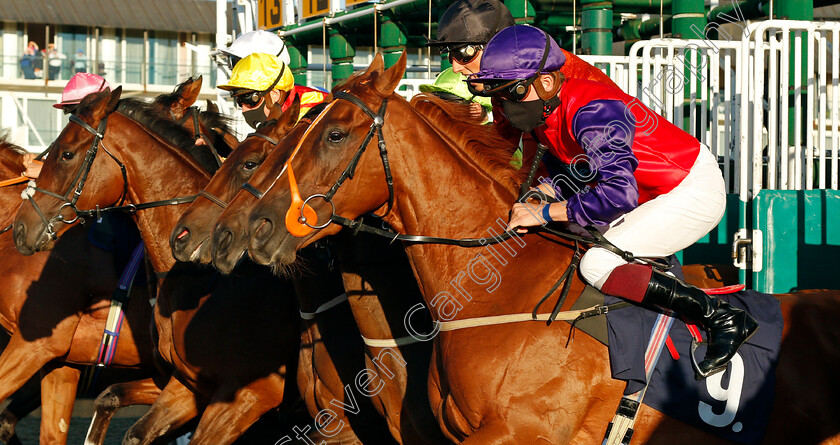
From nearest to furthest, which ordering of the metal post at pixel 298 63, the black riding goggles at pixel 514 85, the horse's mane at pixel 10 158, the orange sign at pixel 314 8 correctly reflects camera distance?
the black riding goggles at pixel 514 85 < the horse's mane at pixel 10 158 < the orange sign at pixel 314 8 < the metal post at pixel 298 63

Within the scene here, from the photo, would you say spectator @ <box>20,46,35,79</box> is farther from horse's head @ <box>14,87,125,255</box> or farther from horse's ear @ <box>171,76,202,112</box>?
horse's head @ <box>14,87,125,255</box>

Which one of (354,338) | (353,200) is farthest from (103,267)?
(353,200)

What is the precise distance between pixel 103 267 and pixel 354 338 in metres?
1.92

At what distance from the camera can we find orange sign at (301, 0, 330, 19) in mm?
9750

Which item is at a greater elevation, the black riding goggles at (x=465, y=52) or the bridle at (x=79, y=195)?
the black riding goggles at (x=465, y=52)

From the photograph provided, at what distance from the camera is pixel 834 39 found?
456 centimetres

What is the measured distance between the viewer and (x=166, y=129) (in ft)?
15.9

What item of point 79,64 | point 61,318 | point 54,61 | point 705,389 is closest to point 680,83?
point 705,389

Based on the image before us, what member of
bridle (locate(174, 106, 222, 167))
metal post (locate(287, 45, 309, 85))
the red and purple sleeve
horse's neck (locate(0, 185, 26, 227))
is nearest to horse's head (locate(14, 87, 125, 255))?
bridle (locate(174, 106, 222, 167))

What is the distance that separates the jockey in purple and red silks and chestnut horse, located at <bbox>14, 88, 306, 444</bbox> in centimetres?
186

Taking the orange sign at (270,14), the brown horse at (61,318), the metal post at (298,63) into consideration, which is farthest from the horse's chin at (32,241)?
the metal post at (298,63)

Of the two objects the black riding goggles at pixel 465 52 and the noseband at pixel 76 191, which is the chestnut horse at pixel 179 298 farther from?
the black riding goggles at pixel 465 52

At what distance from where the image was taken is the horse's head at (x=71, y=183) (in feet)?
14.3

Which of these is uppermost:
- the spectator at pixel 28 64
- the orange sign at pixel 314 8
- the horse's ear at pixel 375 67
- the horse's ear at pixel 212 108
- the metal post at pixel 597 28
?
the spectator at pixel 28 64
